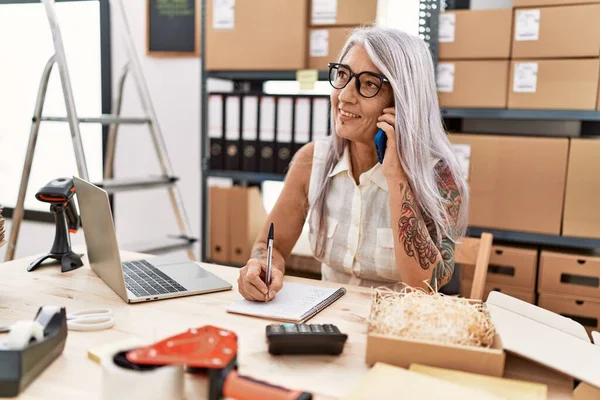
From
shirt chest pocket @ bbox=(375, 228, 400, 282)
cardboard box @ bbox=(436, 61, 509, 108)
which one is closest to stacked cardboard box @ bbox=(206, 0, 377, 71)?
cardboard box @ bbox=(436, 61, 509, 108)

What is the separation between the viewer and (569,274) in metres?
2.22

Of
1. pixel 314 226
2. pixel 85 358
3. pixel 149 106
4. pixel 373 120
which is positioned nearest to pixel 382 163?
pixel 373 120

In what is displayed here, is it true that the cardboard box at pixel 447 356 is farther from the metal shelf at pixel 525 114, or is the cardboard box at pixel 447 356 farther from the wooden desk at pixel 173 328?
the metal shelf at pixel 525 114

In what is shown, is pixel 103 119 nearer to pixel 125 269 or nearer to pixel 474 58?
pixel 125 269

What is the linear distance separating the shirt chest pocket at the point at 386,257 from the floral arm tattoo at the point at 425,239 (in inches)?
4.0

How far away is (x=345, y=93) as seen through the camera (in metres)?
1.50

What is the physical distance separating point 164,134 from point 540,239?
81.2 inches

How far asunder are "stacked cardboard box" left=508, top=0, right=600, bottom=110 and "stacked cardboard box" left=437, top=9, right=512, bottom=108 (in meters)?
0.05

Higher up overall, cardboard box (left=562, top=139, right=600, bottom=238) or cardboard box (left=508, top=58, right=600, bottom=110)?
cardboard box (left=508, top=58, right=600, bottom=110)

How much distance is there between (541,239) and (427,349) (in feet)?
5.16

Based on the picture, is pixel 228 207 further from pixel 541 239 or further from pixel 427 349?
pixel 427 349

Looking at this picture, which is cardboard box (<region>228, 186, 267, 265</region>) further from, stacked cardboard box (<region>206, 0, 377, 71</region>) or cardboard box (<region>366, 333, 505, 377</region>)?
cardboard box (<region>366, 333, 505, 377</region>)

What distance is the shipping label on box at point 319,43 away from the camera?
246 centimetres

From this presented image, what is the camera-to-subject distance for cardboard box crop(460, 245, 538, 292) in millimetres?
2254
